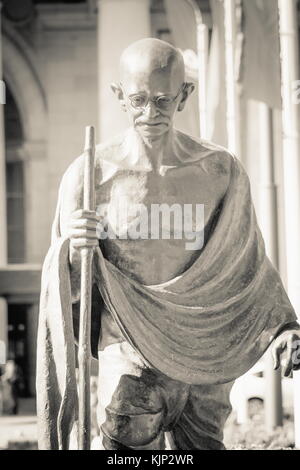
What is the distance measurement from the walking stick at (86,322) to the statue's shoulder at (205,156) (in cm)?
65

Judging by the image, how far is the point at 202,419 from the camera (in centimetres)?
885

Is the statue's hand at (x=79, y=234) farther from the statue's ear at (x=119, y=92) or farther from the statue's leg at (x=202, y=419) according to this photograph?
the statue's leg at (x=202, y=419)

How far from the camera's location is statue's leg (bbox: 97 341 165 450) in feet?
27.8

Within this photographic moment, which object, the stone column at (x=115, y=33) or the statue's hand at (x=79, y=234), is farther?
the stone column at (x=115, y=33)

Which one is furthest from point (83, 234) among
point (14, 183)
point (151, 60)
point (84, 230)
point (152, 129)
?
point (14, 183)

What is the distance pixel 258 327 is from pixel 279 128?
1088 inches

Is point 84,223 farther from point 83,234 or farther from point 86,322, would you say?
point 86,322

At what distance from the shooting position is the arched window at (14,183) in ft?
135

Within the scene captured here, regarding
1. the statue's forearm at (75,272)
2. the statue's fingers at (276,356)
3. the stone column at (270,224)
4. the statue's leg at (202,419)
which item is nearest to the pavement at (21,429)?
the stone column at (270,224)

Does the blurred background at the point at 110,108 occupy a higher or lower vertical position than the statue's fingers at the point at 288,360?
higher

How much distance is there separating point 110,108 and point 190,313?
83.7 feet

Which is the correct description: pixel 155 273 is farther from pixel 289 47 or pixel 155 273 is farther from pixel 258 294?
pixel 289 47

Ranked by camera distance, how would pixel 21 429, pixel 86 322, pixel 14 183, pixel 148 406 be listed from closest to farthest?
1. pixel 86 322
2. pixel 148 406
3. pixel 21 429
4. pixel 14 183
